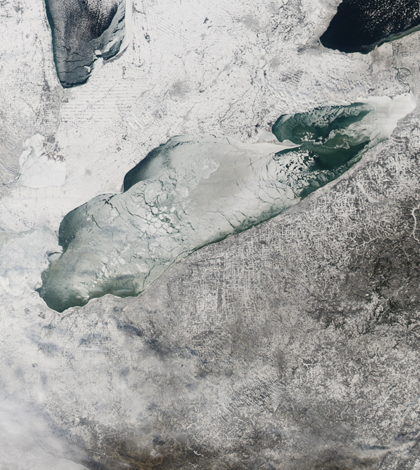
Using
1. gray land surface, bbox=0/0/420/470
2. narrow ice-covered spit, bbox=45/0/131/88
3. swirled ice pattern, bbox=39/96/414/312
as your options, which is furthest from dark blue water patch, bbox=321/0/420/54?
narrow ice-covered spit, bbox=45/0/131/88

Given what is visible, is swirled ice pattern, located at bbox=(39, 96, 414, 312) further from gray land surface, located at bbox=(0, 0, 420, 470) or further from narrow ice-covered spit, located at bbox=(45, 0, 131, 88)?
narrow ice-covered spit, located at bbox=(45, 0, 131, 88)

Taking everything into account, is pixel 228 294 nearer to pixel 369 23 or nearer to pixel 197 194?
pixel 197 194

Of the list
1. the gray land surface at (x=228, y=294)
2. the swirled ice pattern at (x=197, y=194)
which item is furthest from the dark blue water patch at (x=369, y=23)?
the swirled ice pattern at (x=197, y=194)

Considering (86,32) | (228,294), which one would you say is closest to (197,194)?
(228,294)

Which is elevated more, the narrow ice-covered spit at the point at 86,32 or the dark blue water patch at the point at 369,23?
the narrow ice-covered spit at the point at 86,32

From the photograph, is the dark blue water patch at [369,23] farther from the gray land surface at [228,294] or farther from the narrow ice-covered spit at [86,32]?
the narrow ice-covered spit at [86,32]
